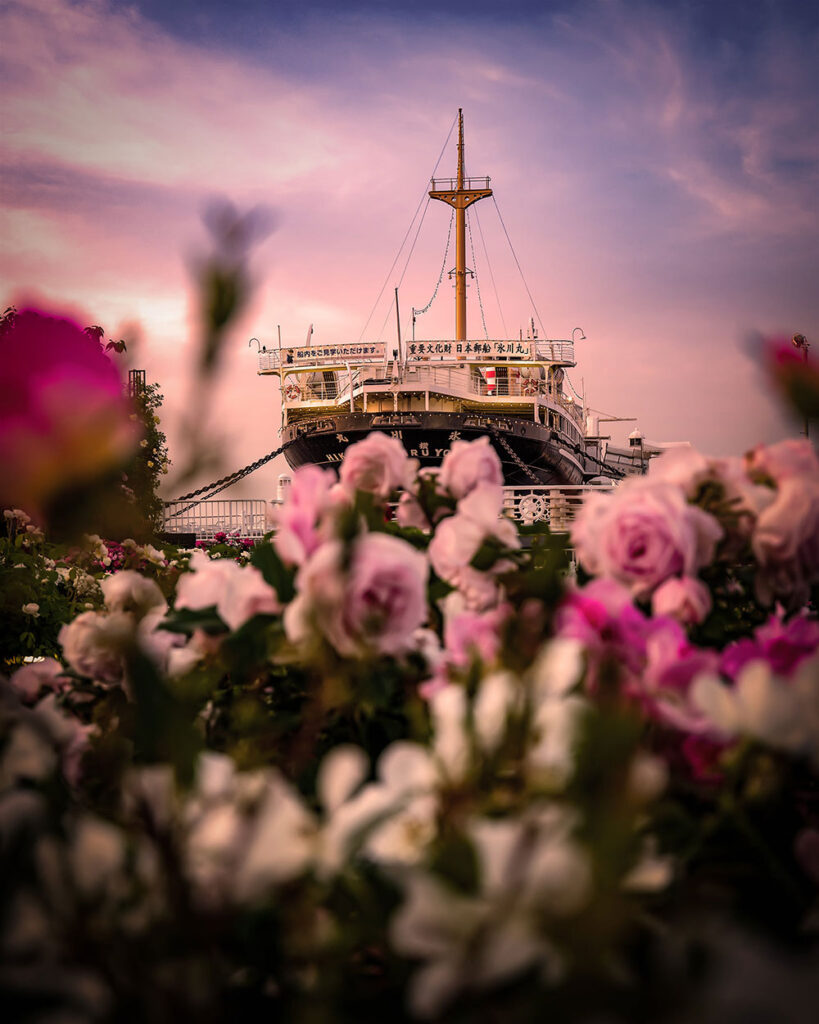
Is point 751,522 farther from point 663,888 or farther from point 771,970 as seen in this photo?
point 771,970

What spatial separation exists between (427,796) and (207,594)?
0.57 metres

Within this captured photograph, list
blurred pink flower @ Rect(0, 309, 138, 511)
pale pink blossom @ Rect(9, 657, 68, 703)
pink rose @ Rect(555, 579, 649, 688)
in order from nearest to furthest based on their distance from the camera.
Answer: blurred pink flower @ Rect(0, 309, 138, 511), pink rose @ Rect(555, 579, 649, 688), pale pink blossom @ Rect(9, 657, 68, 703)

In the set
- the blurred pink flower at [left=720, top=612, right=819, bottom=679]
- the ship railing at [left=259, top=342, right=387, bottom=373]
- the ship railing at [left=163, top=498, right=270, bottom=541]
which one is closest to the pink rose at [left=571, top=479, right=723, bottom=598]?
the blurred pink flower at [left=720, top=612, right=819, bottom=679]

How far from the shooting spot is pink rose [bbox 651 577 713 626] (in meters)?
0.97

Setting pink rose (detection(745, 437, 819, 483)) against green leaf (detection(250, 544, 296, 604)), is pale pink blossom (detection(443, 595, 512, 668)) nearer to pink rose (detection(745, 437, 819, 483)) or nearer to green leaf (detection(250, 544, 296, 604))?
green leaf (detection(250, 544, 296, 604))

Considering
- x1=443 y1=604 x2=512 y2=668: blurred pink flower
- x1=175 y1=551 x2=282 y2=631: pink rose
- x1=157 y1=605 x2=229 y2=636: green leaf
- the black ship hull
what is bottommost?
x1=443 y1=604 x2=512 y2=668: blurred pink flower

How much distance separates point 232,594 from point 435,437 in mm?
22100

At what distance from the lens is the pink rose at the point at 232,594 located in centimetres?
98

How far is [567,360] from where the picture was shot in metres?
29.2

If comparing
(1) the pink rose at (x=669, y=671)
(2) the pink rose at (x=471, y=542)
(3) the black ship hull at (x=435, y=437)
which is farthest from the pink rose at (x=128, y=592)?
(3) the black ship hull at (x=435, y=437)

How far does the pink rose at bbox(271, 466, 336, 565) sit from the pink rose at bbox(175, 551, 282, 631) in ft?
0.17

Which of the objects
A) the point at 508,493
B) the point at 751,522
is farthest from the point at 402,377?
the point at 751,522

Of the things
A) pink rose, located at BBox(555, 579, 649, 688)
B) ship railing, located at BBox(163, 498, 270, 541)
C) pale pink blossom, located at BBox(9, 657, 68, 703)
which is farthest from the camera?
ship railing, located at BBox(163, 498, 270, 541)

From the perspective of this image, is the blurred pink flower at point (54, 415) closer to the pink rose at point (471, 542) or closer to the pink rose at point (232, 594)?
the pink rose at point (232, 594)
